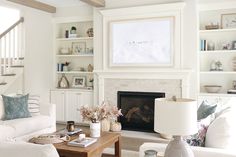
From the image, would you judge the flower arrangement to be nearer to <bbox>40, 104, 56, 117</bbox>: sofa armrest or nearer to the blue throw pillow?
the blue throw pillow

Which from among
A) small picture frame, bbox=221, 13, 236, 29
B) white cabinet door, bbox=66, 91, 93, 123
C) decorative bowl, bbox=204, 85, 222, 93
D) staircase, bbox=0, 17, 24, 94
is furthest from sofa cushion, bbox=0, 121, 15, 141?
small picture frame, bbox=221, 13, 236, 29

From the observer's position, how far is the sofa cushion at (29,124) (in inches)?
164

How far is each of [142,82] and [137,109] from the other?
0.58m

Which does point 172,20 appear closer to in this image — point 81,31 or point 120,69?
point 120,69

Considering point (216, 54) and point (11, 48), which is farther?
point (11, 48)

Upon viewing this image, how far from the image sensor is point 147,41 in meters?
5.48

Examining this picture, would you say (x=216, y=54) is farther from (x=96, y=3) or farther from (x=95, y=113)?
(x=95, y=113)

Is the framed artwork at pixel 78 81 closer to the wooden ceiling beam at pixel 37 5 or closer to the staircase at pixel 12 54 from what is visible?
the staircase at pixel 12 54

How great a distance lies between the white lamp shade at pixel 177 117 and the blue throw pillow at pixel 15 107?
3346 mm

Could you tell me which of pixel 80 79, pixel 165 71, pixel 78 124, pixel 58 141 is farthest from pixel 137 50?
pixel 58 141

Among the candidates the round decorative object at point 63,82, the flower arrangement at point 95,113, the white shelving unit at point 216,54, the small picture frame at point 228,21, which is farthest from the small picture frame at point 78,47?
the flower arrangement at point 95,113

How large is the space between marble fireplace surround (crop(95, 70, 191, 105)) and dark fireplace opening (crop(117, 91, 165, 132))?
0.11 metres

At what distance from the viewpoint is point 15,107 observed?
4492 mm

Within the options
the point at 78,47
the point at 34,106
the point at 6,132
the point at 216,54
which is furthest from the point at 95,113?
the point at 78,47
